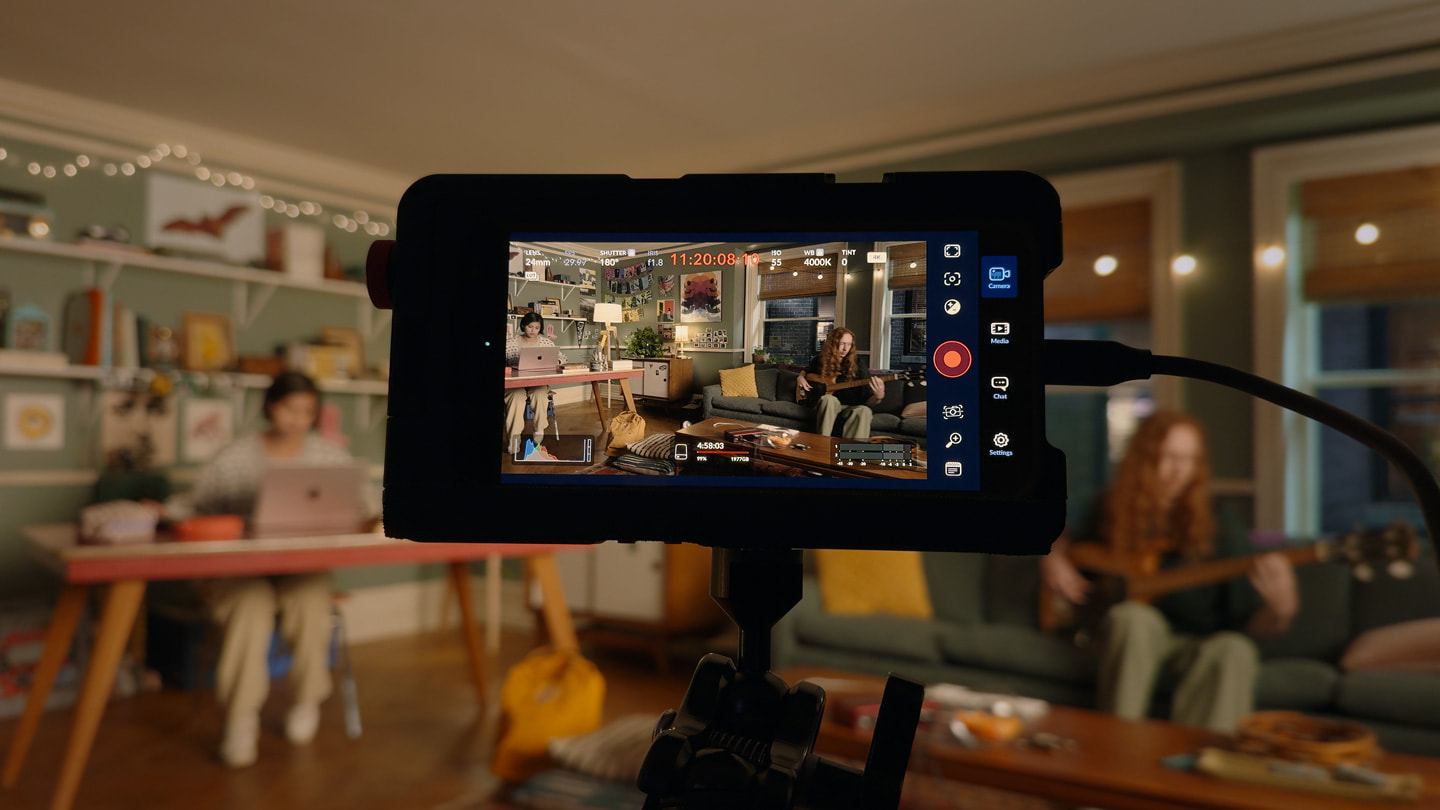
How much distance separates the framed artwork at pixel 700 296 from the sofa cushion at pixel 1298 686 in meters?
2.54

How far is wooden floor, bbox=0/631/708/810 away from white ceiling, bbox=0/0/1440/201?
237cm

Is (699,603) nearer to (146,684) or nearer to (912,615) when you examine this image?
(912,615)

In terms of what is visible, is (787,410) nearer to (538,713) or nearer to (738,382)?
(738,382)

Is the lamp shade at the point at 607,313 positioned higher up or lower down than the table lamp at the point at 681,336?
higher up

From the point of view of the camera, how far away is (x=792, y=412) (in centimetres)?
52

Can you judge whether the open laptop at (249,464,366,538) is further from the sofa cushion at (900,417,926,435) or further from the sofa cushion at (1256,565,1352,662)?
the sofa cushion at (1256,565,1352,662)

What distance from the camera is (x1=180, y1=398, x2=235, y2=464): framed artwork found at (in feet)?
11.8

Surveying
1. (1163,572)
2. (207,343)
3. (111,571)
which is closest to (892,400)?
(111,571)

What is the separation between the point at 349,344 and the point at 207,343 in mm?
668

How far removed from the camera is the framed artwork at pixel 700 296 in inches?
20.8

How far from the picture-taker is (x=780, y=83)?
3141 millimetres

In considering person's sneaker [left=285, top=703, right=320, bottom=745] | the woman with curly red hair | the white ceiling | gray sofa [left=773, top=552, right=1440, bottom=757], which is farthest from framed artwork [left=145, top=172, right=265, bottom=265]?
the woman with curly red hair

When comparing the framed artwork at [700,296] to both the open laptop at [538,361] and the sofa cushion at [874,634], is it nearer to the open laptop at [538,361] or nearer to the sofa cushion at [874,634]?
the open laptop at [538,361]

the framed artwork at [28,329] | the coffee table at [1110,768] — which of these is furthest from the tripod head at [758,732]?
the framed artwork at [28,329]
